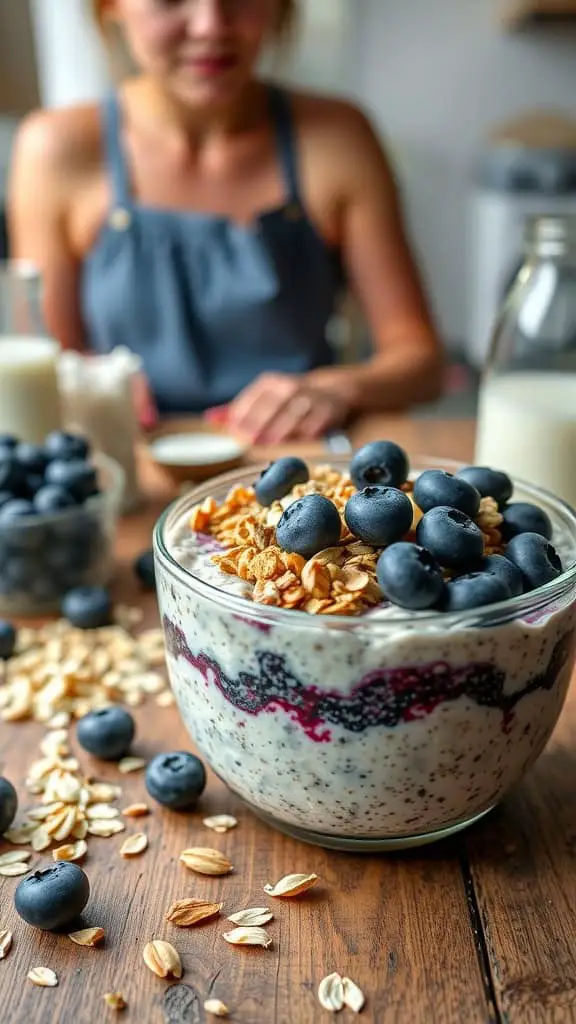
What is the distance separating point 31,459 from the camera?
1014 millimetres

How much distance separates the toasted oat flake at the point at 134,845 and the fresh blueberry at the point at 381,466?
0.93 ft

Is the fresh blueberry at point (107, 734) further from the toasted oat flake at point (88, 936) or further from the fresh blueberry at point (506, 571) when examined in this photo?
the fresh blueberry at point (506, 571)

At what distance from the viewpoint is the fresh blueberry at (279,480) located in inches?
27.3

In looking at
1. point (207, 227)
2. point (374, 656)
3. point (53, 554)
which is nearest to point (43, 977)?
point (374, 656)

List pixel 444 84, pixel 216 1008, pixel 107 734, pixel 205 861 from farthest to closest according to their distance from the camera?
1. pixel 444 84
2. pixel 107 734
3. pixel 205 861
4. pixel 216 1008

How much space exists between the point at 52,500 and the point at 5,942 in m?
0.49

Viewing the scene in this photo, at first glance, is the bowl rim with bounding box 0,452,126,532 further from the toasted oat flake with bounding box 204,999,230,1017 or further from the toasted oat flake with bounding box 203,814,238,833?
the toasted oat flake with bounding box 204,999,230,1017

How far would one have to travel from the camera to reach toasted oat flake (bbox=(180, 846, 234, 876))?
0.61 metres

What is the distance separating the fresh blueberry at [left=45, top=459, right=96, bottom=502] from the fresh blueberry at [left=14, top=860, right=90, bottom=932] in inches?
18.9

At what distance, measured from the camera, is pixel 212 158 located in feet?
6.27

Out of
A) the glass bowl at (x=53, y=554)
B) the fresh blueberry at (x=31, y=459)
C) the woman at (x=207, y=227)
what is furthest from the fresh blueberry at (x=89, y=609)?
the woman at (x=207, y=227)

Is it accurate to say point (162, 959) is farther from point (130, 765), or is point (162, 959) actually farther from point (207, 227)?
point (207, 227)

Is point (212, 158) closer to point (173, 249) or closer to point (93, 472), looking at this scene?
point (173, 249)

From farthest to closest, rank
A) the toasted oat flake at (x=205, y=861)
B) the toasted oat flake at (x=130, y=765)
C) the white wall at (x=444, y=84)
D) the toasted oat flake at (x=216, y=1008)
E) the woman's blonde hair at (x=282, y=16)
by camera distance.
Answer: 1. the white wall at (x=444, y=84)
2. the woman's blonde hair at (x=282, y=16)
3. the toasted oat flake at (x=130, y=765)
4. the toasted oat flake at (x=205, y=861)
5. the toasted oat flake at (x=216, y=1008)
